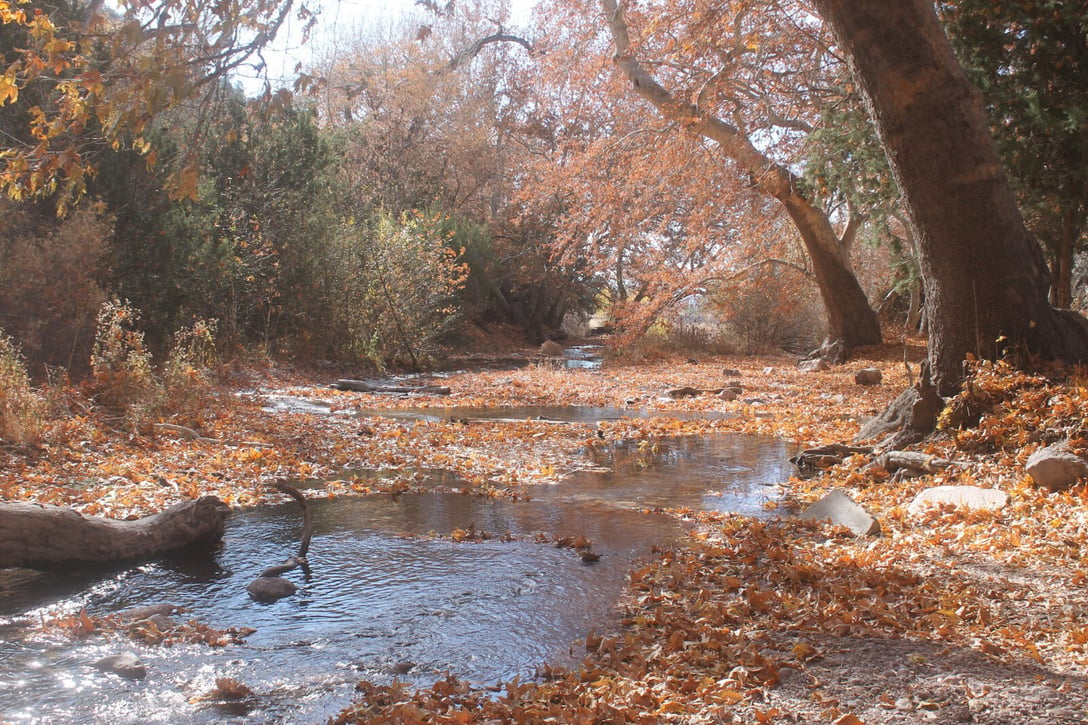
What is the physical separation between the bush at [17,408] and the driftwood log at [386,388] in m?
7.44

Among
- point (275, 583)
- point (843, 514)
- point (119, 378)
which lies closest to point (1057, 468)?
point (843, 514)

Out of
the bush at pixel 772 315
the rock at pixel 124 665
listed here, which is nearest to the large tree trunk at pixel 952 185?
the rock at pixel 124 665

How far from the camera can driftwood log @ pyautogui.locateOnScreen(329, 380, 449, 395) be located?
15.2m

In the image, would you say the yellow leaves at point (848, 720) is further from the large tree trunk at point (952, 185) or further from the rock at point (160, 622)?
the large tree trunk at point (952, 185)

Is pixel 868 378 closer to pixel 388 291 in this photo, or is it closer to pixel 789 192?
pixel 789 192

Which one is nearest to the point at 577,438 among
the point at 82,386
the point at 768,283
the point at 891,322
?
the point at 82,386

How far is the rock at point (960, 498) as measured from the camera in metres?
5.32

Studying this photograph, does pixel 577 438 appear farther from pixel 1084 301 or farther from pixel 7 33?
pixel 1084 301

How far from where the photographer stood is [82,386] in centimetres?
908

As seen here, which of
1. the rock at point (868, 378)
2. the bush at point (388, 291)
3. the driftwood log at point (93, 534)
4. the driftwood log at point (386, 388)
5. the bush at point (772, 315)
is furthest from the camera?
the bush at point (772, 315)

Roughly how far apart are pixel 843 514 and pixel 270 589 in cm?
366

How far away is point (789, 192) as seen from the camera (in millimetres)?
16828

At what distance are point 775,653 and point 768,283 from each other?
18369 mm

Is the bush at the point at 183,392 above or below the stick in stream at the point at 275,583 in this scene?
above
